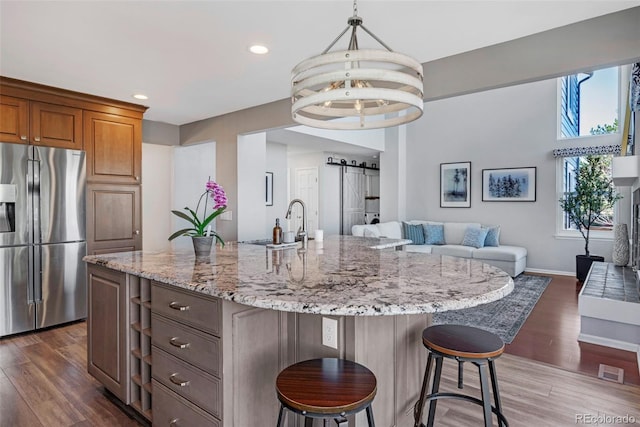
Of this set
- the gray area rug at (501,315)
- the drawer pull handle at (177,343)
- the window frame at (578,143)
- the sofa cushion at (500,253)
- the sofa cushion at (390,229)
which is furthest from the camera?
the sofa cushion at (390,229)

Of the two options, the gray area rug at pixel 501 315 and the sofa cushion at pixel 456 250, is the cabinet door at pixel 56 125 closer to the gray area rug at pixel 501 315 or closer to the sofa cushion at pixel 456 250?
the gray area rug at pixel 501 315

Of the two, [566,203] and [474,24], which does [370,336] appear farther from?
[566,203]

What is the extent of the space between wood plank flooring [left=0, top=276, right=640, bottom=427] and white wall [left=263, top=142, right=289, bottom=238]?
3932 mm

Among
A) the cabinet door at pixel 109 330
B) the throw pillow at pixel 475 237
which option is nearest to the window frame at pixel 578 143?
the throw pillow at pixel 475 237

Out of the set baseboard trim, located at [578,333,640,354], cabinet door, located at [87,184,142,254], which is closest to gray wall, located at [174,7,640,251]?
baseboard trim, located at [578,333,640,354]

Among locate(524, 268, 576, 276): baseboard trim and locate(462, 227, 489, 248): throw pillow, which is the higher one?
locate(462, 227, 489, 248): throw pillow

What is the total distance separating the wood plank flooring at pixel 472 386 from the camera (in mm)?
2053

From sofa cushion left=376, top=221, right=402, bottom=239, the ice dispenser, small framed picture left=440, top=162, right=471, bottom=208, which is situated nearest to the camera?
the ice dispenser

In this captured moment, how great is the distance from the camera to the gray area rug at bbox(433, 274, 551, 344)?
3.49 metres

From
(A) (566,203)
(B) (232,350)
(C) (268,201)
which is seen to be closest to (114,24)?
(B) (232,350)

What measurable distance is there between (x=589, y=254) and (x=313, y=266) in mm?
5861

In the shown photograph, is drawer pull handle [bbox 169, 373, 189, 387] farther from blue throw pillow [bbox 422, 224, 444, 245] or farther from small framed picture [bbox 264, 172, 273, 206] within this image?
blue throw pillow [bbox 422, 224, 444, 245]

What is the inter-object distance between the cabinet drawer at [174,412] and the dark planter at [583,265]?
592cm

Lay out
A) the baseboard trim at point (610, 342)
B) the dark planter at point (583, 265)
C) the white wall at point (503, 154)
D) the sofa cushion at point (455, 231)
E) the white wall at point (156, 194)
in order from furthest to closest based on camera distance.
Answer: the sofa cushion at point (455, 231)
the white wall at point (503, 154)
the dark planter at point (583, 265)
the white wall at point (156, 194)
the baseboard trim at point (610, 342)
